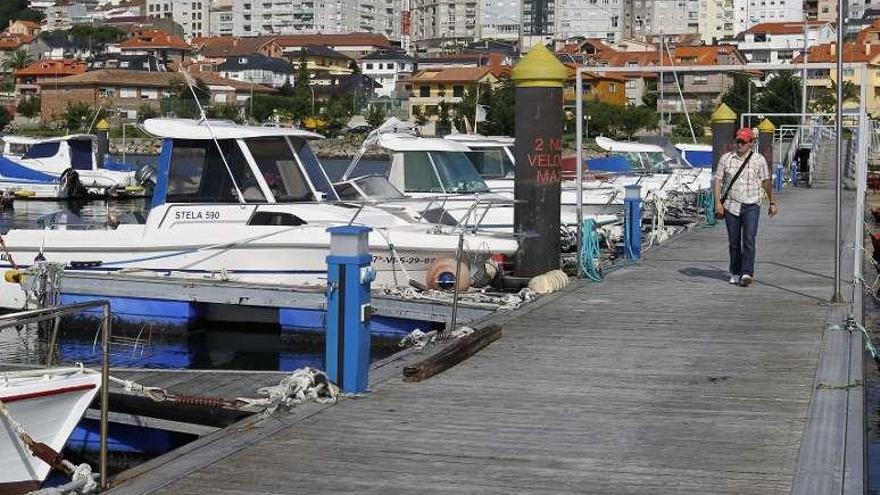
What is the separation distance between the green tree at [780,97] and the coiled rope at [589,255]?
61.2 m

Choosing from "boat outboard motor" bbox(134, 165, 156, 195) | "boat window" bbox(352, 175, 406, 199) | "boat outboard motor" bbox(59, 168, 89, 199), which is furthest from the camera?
"boat outboard motor" bbox(134, 165, 156, 195)

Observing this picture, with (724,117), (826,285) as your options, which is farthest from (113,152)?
(826,285)

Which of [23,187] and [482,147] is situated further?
[23,187]

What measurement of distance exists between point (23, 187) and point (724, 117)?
2777 centimetres

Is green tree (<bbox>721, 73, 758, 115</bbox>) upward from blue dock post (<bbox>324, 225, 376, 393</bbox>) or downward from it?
upward

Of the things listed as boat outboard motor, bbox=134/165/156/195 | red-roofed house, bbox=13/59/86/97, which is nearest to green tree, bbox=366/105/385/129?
boat outboard motor, bbox=134/165/156/195

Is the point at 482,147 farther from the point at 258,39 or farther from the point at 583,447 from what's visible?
the point at 258,39

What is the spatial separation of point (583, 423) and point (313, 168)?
12.0 meters

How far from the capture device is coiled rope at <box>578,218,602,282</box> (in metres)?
17.0

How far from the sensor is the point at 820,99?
9150 centimetres

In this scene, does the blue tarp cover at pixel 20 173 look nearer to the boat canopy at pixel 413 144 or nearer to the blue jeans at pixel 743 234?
the boat canopy at pixel 413 144

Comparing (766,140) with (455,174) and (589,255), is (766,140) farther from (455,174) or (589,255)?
(589,255)

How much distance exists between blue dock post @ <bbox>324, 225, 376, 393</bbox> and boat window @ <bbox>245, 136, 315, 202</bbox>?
10169 millimetres

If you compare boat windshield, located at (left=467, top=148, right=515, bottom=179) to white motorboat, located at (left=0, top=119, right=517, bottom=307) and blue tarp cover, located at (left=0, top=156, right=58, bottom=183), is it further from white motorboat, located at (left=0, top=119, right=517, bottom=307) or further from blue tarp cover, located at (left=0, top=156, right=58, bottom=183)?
blue tarp cover, located at (left=0, top=156, right=58, bottom=183)
